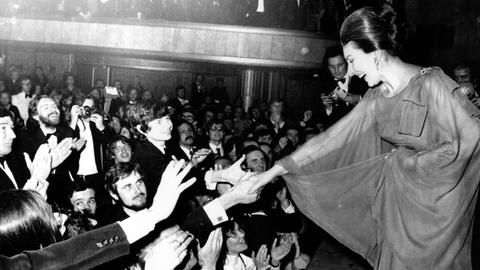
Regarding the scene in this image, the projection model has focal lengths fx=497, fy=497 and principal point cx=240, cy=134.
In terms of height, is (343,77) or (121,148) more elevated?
(343,77)

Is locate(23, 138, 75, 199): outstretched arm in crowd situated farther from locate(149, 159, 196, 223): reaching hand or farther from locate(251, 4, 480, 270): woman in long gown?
locate(149, 159, 196, 223): reaching hand

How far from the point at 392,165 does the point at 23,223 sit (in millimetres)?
2094

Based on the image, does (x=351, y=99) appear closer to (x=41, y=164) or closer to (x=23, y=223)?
(x=41, y=164)

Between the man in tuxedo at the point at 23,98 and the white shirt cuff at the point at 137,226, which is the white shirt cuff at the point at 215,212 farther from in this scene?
the man in tuxedo at the point at 23,98

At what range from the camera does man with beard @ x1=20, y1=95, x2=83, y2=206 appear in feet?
17.8

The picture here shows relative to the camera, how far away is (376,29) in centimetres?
284

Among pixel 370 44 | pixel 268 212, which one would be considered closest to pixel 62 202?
pixel 268 212

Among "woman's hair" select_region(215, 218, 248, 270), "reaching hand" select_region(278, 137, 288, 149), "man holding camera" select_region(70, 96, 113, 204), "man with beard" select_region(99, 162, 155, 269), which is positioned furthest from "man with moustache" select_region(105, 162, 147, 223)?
"reaching hand" select_region(278, 137, 288, 149)

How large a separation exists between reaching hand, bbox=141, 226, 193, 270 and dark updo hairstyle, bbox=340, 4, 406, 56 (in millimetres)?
1516

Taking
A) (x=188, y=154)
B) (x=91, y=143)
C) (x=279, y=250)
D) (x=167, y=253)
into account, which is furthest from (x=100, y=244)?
(x=91, y=143)

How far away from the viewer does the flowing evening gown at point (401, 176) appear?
2.75 metres

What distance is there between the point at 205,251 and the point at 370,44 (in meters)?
1.66

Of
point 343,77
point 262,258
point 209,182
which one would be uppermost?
point 343,77

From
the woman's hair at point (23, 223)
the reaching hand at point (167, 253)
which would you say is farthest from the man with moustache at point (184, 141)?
the woman's hair at point (23, 223)
